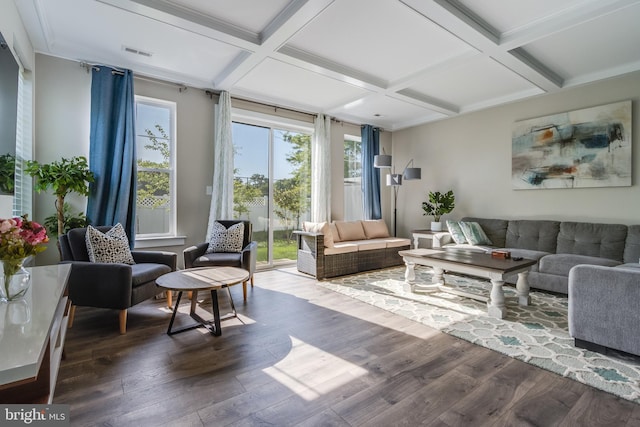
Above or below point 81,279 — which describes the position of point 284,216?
above

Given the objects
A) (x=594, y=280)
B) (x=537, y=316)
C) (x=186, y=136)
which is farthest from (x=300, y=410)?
(x=186, y=136)

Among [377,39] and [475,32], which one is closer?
[475,32]

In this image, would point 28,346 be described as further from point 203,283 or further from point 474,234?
point 474,234

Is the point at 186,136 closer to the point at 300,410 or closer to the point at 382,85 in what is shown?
the point at 382,85

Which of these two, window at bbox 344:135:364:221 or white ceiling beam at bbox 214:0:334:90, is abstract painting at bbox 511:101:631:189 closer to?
window at bbox 344:135:364:221

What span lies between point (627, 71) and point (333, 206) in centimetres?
446

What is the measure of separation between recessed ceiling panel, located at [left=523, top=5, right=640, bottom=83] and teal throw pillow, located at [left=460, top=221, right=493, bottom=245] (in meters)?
2.32

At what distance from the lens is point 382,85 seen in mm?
4387

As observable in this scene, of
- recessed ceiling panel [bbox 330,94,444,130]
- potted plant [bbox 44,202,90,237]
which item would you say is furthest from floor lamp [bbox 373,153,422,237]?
potted plant [bbox 44,202,90,237]

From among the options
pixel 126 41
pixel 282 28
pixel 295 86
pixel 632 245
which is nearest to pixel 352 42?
pixel 282 28

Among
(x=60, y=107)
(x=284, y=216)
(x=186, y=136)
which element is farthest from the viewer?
(x=284, y=216)

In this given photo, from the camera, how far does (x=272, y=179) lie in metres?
5.27

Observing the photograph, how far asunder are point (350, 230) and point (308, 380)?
354 cm

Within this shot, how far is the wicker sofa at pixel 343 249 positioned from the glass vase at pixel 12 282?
3313 millimetres
